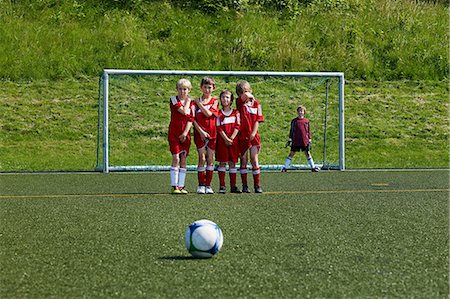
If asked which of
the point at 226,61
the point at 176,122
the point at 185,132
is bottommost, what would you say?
the point at 185,132

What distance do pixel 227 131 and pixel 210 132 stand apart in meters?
0.19

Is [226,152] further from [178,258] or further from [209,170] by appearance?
[178,258]

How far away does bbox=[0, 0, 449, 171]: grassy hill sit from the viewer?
1734 cm

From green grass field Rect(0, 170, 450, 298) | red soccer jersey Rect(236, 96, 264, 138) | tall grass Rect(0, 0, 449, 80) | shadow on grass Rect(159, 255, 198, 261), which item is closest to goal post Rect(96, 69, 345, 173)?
tall grass Rect(0, 0, 449, 80)

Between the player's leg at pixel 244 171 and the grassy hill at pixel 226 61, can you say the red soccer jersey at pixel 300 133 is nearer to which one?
the grassy hill at pixel 226 61

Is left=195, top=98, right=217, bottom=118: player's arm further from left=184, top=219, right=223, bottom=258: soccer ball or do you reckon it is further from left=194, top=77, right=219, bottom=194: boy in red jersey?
left=184, top=219, right=223, bottom=258: soccer ball

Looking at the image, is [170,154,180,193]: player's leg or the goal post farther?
the goal post

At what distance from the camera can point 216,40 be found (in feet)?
70.0

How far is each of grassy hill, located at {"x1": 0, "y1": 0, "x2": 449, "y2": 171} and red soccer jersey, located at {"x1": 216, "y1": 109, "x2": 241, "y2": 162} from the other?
6011 mm

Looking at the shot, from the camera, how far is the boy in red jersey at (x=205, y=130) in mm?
9945

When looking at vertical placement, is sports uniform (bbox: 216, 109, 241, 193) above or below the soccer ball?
above

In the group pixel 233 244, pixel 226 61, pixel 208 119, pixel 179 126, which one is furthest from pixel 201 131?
pixel 226 61

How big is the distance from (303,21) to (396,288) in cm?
1927

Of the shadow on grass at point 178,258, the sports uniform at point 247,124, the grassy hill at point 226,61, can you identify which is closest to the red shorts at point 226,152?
the sports uniform at point 247,124
